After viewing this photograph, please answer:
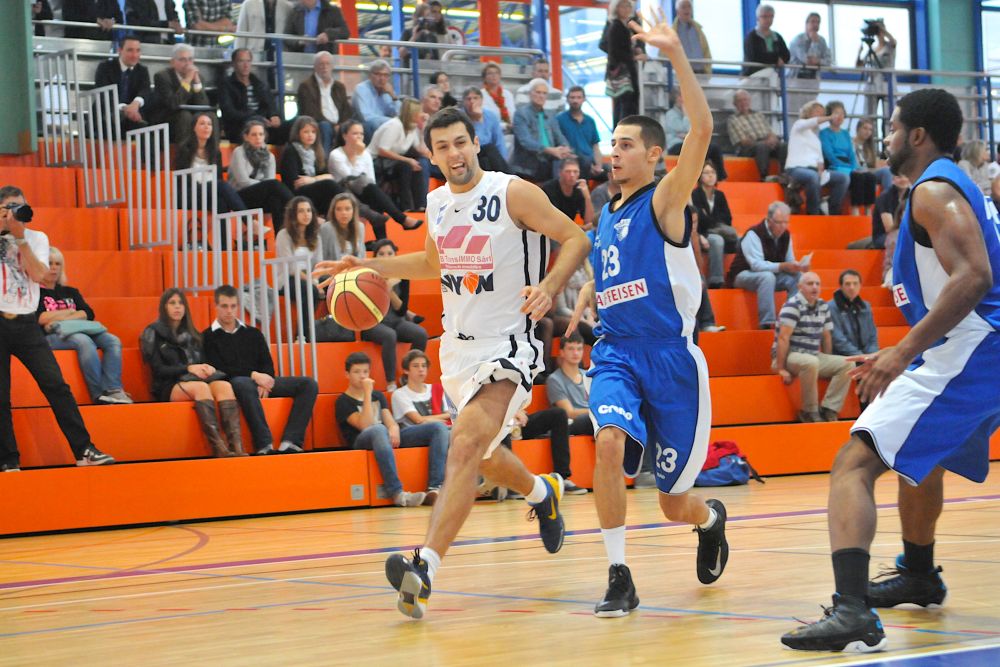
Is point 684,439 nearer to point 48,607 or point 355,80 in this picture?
point 48,607

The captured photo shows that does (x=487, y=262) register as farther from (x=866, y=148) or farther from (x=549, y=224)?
(x=866, y=148)

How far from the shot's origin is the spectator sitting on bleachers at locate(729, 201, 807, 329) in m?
13.2

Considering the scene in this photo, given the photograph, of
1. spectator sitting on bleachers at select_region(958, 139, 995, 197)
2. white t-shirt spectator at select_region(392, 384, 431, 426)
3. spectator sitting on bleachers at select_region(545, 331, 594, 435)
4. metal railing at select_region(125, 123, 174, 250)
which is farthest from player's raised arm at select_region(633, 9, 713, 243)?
spectator sitting on bleachers at select_region(958, 139, 995, 197)

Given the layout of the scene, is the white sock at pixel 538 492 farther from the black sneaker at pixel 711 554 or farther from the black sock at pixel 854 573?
the black sock at pixel 854 573

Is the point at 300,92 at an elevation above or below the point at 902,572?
above

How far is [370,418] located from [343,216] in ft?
6.39

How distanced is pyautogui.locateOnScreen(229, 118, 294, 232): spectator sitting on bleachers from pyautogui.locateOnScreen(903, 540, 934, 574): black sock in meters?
8.39

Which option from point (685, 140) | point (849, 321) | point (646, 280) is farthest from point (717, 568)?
point (849, 321)

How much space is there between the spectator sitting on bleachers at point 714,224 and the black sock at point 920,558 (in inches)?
358

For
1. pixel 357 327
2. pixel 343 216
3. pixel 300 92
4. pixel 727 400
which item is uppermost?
pixel 300 92

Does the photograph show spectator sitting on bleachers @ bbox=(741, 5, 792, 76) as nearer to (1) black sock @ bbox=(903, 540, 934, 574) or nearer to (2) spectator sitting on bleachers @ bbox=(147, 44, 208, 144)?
(2) spectator sitting on bleachers @ bbox=(147, 44, 208, 144)

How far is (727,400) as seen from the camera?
39.2 ft

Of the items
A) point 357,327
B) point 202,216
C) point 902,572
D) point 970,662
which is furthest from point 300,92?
point 970,662

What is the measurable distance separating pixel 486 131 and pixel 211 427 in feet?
18.5
